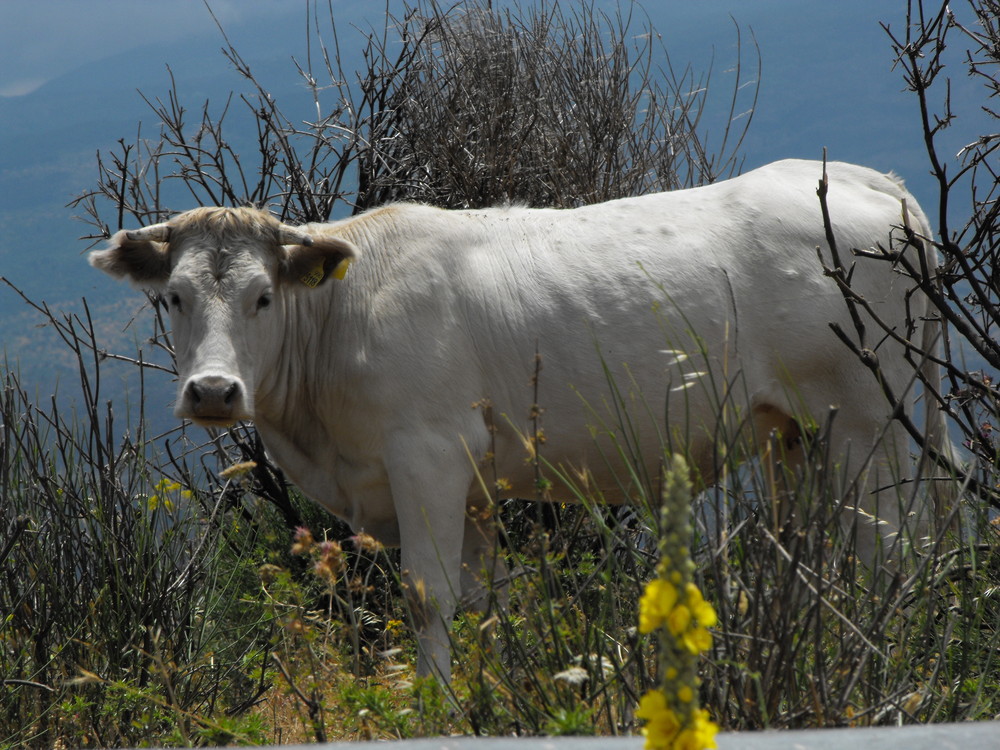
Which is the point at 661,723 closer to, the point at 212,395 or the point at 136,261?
the point at 212,395

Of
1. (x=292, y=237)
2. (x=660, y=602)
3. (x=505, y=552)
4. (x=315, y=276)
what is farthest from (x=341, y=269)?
(x=660, y=602)

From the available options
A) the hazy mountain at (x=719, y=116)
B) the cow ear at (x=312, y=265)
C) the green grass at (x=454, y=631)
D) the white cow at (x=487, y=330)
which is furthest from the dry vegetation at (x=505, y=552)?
the hazy mountain at (x=719, y=116)

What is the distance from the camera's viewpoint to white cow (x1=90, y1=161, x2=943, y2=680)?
416cm

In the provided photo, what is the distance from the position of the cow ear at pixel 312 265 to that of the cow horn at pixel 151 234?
465mm

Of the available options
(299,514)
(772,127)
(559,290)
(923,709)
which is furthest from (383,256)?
(772,127)

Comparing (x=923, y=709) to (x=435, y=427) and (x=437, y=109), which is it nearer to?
(x=435, y=427)

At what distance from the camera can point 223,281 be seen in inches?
162

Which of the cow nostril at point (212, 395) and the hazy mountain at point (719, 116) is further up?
the hazy mountain at point (719, 116)

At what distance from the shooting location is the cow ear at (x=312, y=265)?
431 centimetres

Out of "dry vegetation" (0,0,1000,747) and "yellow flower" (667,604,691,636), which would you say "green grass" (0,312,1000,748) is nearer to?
"dry vegetation" (0,0,1000,747)

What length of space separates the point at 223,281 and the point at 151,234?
38cm

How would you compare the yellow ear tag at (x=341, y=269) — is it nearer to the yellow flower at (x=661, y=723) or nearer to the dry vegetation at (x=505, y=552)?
the dry vegetation at (x=505, y=552)

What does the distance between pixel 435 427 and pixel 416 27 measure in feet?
19.7

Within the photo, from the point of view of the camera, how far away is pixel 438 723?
2557mm
